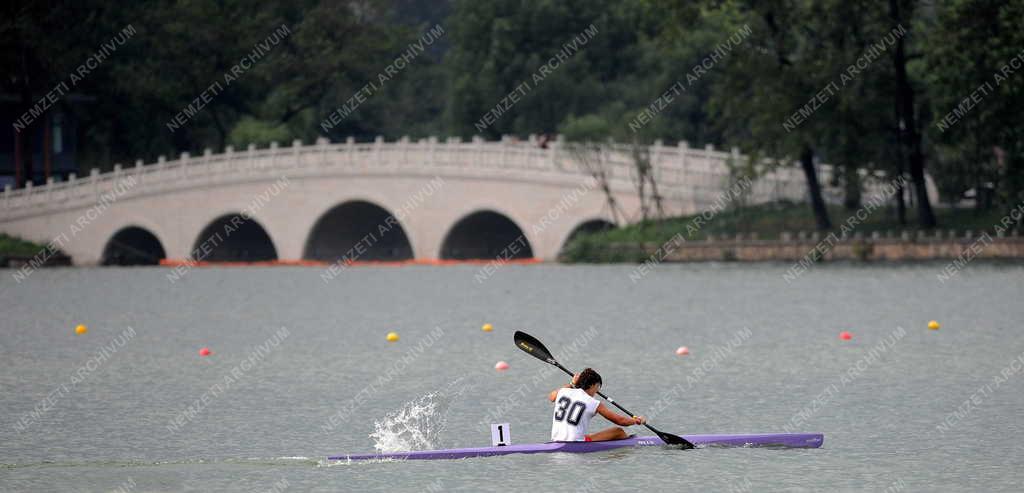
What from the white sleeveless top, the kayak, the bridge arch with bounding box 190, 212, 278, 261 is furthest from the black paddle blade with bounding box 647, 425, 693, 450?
the bridge arch with bounding box 190, 212, 278, 261

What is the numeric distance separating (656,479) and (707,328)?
21.3 metres

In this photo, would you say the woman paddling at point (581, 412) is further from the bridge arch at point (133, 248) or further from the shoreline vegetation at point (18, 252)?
the bridge arch at point (133, 248)

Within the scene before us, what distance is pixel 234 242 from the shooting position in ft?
293

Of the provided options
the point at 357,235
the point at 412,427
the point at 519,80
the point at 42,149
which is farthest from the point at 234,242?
the point at 412,427

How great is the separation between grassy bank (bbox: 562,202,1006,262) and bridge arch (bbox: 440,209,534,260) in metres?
10.5

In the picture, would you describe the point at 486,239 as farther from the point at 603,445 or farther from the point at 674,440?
the point at 603,445

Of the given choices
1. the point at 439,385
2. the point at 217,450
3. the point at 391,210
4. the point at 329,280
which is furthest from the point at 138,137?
the point at 217,450

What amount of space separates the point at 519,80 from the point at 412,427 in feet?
206

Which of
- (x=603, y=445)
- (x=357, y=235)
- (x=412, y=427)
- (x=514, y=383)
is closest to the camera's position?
(x=603, y=445)

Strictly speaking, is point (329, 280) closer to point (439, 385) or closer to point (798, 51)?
point (798, 51)

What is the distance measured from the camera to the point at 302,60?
91.2 metres

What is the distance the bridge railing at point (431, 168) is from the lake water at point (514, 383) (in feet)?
27.8

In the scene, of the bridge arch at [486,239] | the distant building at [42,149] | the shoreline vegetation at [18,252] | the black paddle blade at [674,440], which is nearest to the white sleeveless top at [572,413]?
the black paddle blade at [674,440]

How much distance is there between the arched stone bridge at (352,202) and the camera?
7194 centimetres
